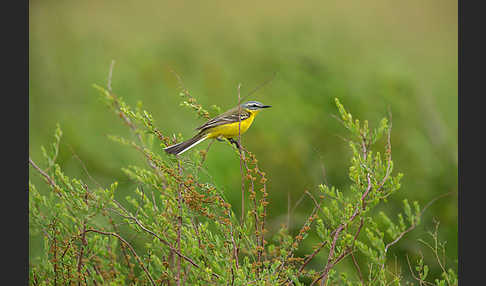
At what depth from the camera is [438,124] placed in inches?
221

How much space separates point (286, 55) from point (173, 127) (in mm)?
1674

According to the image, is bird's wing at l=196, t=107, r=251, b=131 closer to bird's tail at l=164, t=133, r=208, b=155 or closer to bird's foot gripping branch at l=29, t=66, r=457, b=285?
bird's tail at l=164, t=133, r=208, b=155

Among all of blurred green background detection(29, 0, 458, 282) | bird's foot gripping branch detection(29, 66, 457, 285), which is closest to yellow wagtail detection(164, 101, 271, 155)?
bird's foot gripping branch detection(29, 66, 457, 285)

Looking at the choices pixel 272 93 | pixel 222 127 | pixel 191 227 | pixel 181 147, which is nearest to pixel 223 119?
pixel 222 127

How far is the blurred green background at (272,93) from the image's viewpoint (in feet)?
17.6

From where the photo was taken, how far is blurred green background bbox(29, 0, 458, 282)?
5.36 metres

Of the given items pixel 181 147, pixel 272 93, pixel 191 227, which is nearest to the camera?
pixel 191 227

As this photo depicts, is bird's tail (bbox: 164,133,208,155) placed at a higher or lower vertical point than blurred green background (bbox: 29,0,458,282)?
lower

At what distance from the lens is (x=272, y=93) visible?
6812 mm

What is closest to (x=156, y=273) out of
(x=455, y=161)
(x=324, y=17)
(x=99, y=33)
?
(x=455, y=161)

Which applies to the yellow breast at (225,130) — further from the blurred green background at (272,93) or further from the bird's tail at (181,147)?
the blurred green background at (272,93)

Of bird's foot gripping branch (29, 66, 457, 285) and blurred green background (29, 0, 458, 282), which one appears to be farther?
blurred green background (29, 0, 458, 282)

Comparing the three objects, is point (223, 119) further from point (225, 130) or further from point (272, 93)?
point (272, 93)

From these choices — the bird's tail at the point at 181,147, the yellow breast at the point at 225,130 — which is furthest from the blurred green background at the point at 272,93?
the bird's tail at the point at 181,147
